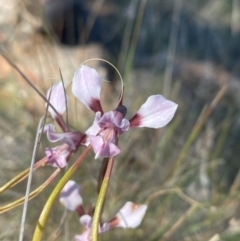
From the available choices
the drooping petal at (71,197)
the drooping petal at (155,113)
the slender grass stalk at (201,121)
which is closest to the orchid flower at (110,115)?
the drooping petal at (155,113)

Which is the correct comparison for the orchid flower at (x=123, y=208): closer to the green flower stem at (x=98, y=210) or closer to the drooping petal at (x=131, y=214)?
Answer: the drooping petal at (x=131, y=214)

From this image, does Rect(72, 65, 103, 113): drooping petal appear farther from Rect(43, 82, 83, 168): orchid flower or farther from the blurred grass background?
the blurred grass background

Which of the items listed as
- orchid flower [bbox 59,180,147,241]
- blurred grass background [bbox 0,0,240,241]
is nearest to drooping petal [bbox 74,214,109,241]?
orchid flower [bbox 59,180,147,241]

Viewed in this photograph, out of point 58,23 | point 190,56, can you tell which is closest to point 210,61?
point 190,56

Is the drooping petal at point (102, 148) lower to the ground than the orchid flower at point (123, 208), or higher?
lower

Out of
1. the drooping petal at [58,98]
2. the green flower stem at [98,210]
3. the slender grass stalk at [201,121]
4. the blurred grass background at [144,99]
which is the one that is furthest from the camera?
the blurred grass background at [144,99]

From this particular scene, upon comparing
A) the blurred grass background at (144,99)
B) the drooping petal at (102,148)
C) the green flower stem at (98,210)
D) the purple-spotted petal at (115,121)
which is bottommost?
the green flower stem at (98,210)
